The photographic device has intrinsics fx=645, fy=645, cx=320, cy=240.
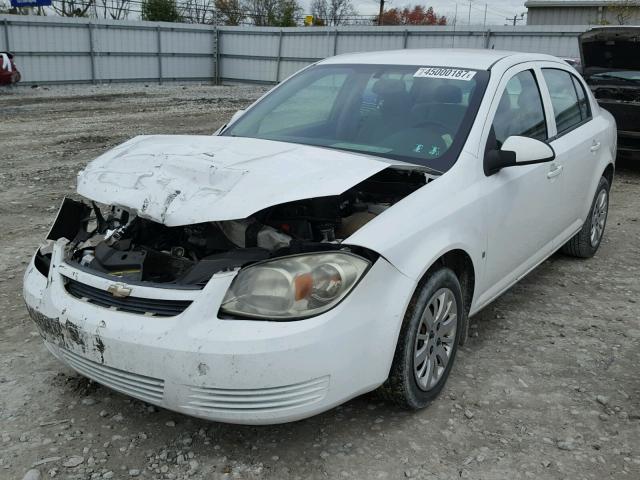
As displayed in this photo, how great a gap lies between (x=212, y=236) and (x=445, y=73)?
5.73ft

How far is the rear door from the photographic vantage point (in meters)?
4.27

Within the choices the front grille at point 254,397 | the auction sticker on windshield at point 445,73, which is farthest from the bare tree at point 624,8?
the front grille at point 254,397

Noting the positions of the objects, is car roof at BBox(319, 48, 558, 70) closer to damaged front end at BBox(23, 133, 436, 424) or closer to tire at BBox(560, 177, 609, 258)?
damaged front end at BBox(23, 133, 436, 424)

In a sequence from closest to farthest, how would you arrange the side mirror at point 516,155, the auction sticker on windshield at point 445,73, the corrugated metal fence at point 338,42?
the side mirror at point 516,155 → the auction sticker on windshield at point 445,73 → the corrugated metal fence at point 338,42

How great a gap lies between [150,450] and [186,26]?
83.3 ft

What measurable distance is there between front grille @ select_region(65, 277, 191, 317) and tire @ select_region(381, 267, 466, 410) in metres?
0.94

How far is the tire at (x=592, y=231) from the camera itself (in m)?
5.11

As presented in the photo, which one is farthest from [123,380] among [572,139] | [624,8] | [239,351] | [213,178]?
[624,8]

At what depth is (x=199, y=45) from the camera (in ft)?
86.9

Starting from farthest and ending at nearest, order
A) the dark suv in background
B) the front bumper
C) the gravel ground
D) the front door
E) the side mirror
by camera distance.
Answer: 1. the dark suv in background
2. the front door
3. the side mirror
4. the gravel ground
5. the front bumper

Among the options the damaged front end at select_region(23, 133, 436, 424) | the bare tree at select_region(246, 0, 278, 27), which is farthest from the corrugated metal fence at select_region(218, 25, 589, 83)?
the bare tree at select_region(246, 0, 278, 27)

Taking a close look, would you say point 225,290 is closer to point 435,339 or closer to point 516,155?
point 435,339

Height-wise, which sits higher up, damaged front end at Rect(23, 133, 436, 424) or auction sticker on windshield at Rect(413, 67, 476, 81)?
auction sticker on windshield at Rect(413, 67, 476, 81)

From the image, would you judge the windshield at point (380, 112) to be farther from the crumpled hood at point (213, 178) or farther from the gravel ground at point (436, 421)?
the gravel ground at point (436, 421)
